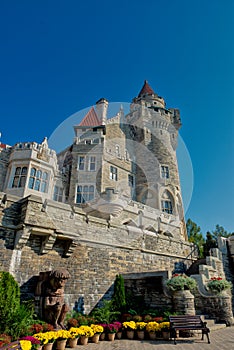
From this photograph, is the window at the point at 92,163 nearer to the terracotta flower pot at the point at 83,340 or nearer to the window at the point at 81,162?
the window at the point at 81,162

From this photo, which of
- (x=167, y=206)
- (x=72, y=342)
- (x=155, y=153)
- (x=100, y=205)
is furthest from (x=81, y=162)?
(x=72, y=342)

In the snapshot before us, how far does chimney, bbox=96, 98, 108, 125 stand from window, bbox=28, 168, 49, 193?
11.7m

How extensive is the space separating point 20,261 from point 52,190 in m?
11.3

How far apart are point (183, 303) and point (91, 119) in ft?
74.1

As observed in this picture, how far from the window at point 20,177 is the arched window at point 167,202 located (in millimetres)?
14875

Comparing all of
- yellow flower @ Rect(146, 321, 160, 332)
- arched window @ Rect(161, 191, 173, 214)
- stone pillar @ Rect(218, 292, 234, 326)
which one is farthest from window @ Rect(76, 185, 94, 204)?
yellow flower @ Rect(146, 321, 160, 332)

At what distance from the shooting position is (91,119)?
27.9 m

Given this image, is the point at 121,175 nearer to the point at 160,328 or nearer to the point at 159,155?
the point at 159,155

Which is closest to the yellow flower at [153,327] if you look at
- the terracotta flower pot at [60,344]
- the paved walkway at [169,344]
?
the paved walkway at [169,344]

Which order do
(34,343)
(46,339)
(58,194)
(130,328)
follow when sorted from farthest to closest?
1. (58,194)
2. (130,328)
3. (46,339)
4. (34,343)

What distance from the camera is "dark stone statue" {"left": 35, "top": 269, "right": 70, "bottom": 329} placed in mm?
7926

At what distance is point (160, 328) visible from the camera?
839cm

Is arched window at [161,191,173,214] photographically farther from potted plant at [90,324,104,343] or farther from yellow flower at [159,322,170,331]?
potted plant at [90,324,104,343]

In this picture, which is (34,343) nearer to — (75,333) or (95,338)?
(75,333)
